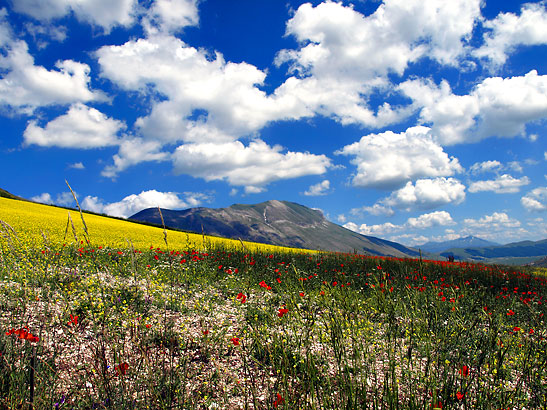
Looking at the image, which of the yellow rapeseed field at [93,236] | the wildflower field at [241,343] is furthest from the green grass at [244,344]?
the yellow rapeseed field at [93,236]

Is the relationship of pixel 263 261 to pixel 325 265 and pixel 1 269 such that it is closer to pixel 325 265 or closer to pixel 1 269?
pixel 325 265

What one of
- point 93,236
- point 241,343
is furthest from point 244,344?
point 93,236

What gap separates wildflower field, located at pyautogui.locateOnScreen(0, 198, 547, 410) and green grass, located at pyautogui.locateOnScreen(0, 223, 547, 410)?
0.12ft

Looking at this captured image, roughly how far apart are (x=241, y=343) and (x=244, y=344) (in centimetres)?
12

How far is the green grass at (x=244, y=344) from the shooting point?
282cm

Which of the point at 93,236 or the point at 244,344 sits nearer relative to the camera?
the point at 244,344

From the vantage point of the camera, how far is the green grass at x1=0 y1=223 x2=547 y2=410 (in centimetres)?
282

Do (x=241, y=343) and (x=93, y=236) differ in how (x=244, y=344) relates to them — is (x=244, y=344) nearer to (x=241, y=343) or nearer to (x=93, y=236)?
(x=241, y=343)

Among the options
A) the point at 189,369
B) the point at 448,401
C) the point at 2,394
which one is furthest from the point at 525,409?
the point at 2,394

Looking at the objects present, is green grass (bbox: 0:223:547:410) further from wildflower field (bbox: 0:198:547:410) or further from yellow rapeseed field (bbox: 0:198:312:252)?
yellow rapeseed field (bbox: 0:198:312:252)

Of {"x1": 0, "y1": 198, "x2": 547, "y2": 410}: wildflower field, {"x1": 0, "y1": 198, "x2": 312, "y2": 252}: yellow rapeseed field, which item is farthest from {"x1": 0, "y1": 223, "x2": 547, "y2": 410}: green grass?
{"x1": 0, "y1": 198, "x2": 312, "y2": 252}: yellow rapeseed field

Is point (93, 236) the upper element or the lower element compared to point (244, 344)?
→ upper

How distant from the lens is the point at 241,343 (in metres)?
5.11

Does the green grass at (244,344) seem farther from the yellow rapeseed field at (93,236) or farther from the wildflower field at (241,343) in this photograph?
the yellow rapeseed field at (93,236)
